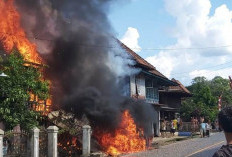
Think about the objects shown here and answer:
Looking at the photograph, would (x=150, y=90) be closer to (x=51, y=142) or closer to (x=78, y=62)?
(x=78, y=62)

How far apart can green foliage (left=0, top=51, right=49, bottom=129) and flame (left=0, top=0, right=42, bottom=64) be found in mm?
3593

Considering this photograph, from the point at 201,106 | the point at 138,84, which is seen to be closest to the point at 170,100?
the point at 201,106

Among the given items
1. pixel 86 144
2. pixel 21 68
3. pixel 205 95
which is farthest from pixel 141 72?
pixel 205 95

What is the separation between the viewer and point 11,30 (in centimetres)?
1791

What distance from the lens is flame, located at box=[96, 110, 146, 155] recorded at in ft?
62.0

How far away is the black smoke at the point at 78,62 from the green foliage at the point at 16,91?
553 cm

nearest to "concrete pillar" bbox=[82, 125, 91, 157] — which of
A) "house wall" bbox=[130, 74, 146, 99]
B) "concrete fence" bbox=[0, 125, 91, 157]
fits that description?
"concrete fence" bbox=[0, 125, 91, 157]

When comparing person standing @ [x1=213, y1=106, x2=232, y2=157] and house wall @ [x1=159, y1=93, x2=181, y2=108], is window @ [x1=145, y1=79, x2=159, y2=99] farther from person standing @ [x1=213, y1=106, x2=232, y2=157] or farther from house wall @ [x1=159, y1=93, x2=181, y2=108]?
person standing @ [x1=213, y1=106, x2=232, y2=157]

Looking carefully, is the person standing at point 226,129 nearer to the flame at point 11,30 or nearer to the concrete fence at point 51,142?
the concrete fence at point 51,142

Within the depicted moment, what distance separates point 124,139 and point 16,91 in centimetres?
779

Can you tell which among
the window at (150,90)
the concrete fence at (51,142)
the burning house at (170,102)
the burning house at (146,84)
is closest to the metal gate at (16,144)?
the concrete fence at (51,142)

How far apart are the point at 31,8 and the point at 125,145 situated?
8526 mm

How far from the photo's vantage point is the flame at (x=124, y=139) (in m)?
18.9

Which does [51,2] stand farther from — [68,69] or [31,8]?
[68,69]
